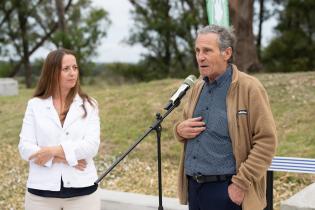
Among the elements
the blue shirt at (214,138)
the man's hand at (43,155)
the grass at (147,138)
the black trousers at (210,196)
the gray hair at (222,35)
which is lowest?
the grass at (147,138)

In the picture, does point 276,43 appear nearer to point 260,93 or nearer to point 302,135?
point 302,135

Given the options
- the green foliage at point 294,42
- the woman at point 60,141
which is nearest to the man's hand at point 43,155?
the woman at point 60,141

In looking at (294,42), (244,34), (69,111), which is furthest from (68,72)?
(294,42)

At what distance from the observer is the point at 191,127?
2.80 meters

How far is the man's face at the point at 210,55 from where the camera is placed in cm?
272

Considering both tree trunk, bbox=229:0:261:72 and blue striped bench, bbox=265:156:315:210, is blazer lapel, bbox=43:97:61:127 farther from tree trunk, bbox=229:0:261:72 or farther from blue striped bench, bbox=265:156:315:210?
tree trunk, bbox=229:0:261:72

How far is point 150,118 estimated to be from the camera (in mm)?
8758

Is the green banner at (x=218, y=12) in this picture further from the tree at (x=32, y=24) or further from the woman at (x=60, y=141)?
the tree at (x=32, y=24)

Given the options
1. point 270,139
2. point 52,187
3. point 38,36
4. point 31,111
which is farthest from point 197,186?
point 38,36

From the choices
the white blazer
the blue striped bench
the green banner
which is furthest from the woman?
the green banner

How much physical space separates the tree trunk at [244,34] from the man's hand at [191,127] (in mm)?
8535

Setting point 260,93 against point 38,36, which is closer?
point 260,93

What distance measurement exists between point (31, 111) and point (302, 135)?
476 centimetres

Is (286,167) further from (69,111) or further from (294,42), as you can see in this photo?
(294,42)
